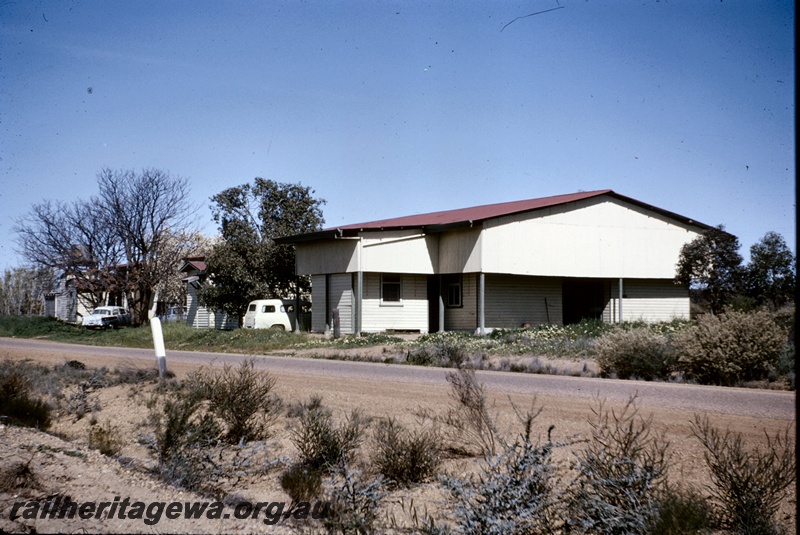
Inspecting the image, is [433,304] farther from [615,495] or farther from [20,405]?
[615,495]

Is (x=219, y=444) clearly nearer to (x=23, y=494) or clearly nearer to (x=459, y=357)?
(x=23, y=494)

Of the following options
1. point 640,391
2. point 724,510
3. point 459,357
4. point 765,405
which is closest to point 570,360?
point 459,357

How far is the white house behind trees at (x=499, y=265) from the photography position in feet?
96.2

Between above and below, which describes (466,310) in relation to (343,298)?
below

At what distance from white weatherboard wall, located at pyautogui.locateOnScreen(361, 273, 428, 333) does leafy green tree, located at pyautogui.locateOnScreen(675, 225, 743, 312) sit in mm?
12211

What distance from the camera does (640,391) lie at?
1182 centimetres

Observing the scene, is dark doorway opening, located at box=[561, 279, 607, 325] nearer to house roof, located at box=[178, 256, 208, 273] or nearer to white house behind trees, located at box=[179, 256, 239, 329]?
white house behind trees, located at box=[179, 256, 239, 329]

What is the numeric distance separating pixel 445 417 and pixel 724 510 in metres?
4.59

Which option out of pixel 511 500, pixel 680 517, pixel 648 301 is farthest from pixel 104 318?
pixel 680 517

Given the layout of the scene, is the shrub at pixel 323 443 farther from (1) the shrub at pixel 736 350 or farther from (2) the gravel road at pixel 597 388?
(1) the shrub at pixel 736 350

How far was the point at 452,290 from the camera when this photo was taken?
3206 cm

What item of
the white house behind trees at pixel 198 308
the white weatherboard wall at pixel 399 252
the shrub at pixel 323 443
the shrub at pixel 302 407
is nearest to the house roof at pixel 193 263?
the white house behind trees at pixel 198 308

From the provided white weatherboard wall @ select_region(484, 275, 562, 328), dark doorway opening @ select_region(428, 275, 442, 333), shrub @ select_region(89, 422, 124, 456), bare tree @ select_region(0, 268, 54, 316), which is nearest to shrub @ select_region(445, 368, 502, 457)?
shrub @ select_region(89, 422, 124, 456)

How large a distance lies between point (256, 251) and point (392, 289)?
972cm
